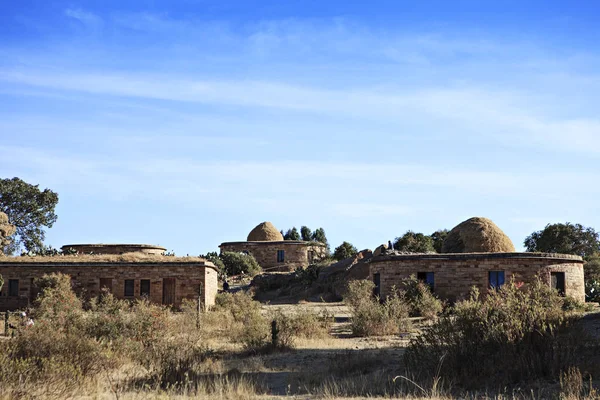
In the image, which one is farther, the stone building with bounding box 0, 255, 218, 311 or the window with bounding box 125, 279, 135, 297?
the window with bounding box 125, 279, 135, 297

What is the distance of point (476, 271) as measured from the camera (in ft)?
92.1

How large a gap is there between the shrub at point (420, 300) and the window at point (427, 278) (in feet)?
1.65

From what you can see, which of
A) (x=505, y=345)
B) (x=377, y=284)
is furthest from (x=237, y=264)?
(x=505, y=345)

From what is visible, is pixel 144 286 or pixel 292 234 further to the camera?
pixel 292 234

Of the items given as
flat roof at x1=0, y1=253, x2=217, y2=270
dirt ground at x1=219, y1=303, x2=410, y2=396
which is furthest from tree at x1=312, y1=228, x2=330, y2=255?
dirt ground at x1=219, y1=303, x2=410, y2=396

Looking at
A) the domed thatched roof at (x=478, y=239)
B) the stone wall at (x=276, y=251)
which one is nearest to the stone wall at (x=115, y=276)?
the domed thatched roof at (x=478, y=239)

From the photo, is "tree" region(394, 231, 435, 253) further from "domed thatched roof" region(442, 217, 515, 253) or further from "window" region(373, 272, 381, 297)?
"window" region(373, 272, 381, 297)

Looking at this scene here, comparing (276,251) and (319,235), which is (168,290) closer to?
(276,251)

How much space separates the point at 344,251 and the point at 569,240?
55.2 feet

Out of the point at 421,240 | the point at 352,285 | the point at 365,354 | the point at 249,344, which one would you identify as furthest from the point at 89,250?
the point at 365,354

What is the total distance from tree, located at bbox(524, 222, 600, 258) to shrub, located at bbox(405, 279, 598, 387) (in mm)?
39925

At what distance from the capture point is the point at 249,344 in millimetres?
17172

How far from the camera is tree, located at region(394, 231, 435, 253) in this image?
45469 millimetres

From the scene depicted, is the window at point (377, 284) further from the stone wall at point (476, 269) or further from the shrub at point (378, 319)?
the shrub at point (378, 319)
